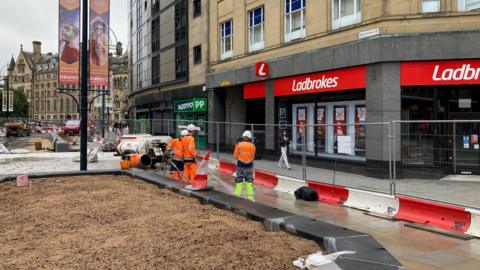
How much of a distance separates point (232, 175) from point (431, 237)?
30.7 feet

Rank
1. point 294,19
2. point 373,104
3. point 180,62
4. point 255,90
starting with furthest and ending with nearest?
point 180,62 → point 255,90 → point 294,19 → point 373,104

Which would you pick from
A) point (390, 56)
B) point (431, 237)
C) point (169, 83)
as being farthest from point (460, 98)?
point (169, 83)

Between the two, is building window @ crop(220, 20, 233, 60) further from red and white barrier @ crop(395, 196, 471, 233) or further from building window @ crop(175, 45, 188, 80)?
red and white barrier @ crop(395, 196, 471, 233)

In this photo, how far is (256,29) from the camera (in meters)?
22.9

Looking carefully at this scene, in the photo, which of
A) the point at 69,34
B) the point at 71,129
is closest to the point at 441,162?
the point at 69,34

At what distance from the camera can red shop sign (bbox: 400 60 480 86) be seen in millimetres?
14227

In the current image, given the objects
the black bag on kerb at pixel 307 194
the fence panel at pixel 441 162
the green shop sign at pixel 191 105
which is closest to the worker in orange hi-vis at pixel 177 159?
the black bag on kerb at pixel 307 194

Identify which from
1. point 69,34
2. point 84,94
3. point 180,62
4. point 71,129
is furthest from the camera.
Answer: point 71,129

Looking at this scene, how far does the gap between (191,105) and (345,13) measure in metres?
14.5

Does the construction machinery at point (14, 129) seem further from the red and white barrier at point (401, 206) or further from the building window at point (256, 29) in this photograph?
the red and white barrier at point (401, 206)

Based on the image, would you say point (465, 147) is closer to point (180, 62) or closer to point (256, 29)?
point (256, 29)

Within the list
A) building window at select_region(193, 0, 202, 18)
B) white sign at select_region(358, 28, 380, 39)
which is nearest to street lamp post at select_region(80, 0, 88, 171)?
white sign at select_region(358, 28, 380, 39)

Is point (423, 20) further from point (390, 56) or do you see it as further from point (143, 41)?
point (143, 41)

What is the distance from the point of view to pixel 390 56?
48.7 ft
